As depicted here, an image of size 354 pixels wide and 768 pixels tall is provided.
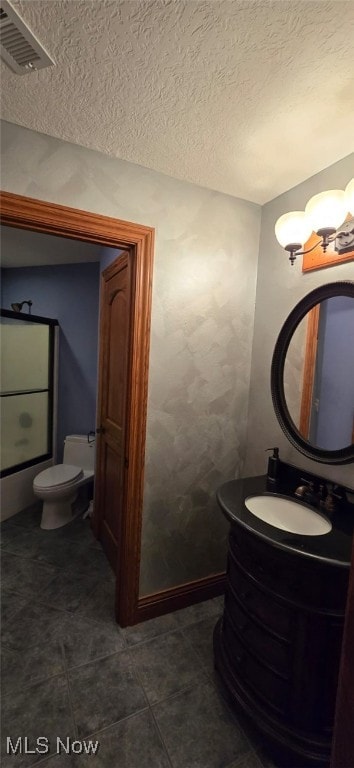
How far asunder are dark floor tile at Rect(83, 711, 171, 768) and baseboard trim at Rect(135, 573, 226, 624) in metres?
0.48

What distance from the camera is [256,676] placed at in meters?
1.13

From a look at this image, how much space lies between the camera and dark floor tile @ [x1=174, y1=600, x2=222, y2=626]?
1.72m

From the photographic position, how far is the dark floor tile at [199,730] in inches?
43.4

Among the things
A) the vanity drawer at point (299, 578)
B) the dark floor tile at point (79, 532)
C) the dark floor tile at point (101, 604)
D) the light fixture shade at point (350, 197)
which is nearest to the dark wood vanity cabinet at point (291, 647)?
the vanity drawer at point (299, 578)

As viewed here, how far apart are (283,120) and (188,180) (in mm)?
551

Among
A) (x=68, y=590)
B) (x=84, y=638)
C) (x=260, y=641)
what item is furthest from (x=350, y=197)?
(x=68, y=590)

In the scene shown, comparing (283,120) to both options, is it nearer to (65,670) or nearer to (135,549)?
(135,549)

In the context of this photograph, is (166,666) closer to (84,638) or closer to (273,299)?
(84,638)

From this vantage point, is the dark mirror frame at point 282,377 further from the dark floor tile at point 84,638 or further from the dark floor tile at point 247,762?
the dark floor tile at point 84,638

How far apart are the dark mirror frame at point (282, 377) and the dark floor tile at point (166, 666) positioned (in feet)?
3.84

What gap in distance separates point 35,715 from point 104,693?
274mm

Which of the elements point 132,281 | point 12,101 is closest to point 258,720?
point 132,281

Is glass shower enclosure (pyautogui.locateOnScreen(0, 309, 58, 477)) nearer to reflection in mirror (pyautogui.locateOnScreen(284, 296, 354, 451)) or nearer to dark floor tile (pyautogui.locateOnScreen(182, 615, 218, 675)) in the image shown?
dark floor tile (pyautogui.locateOnScreen(182, 615, 218, 675))

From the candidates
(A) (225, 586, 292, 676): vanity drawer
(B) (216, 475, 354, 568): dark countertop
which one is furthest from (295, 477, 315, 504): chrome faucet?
(A) (225, 586, 292, 676): vanity drawer
